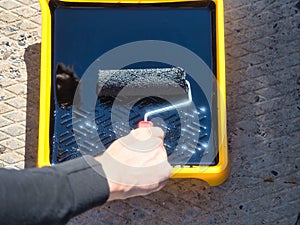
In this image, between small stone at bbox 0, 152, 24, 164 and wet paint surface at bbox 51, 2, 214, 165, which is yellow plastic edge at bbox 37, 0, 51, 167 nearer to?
wet paint surface at bbox 51, 2, 214, 165

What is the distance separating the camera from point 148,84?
1138 mm

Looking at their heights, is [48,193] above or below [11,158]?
above

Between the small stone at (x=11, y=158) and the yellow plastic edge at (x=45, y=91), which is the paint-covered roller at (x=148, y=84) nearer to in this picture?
the yellow plastic edge at (x=45, y=91)

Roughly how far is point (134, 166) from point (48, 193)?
18 centimetres

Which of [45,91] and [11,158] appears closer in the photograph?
[45,91]

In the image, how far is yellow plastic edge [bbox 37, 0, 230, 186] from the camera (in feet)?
3.64

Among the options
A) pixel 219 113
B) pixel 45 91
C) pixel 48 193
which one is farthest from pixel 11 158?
pixel 48 193

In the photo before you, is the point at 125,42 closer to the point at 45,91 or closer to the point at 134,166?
the point at 45,91

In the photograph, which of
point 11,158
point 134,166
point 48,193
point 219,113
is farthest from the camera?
point 11,158

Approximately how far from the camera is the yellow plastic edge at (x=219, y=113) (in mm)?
1108

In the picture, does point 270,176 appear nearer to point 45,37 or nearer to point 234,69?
point 234,69

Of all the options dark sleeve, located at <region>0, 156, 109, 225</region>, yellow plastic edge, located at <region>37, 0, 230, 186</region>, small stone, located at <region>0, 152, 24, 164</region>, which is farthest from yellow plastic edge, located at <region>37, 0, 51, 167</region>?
dark sleeve, located at <region>0, 156, 109, 225</region>

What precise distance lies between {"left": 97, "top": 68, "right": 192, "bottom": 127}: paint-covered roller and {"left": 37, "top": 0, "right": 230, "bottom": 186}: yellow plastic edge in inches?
2.6

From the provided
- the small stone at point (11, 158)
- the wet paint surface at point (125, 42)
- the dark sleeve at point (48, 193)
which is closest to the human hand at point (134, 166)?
the dark sleeve at point (48, 193)
